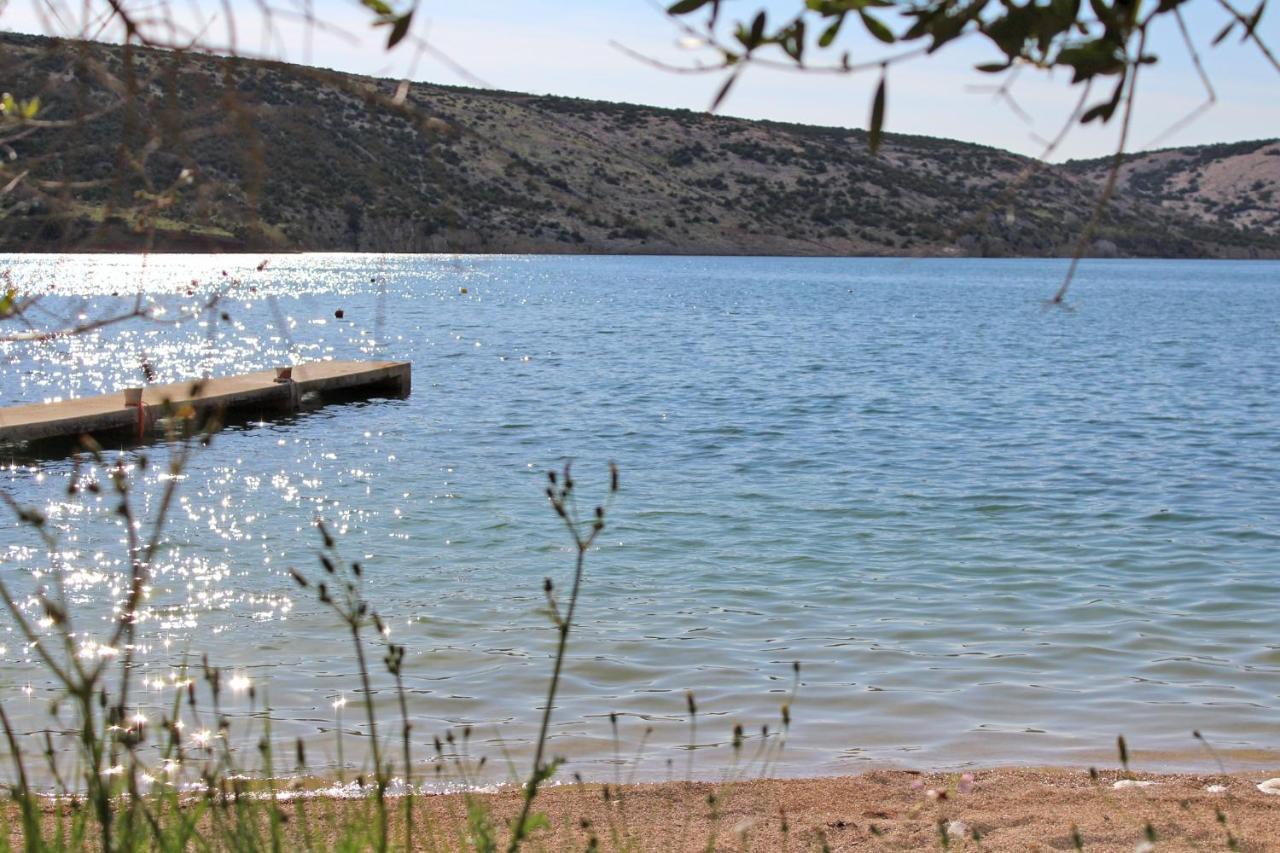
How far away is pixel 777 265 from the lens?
387 ft

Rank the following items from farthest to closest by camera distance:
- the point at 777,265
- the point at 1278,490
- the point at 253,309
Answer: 1. the point at 777,265
2. the point at 253,309
3. the point at 1278,490

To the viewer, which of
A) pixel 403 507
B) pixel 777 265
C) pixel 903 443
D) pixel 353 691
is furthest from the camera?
pixel 777 265

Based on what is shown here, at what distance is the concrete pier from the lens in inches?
647

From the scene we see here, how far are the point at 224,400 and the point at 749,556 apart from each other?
10.2 metres

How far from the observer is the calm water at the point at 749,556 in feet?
25.3

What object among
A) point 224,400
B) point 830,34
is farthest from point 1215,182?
point 830,34

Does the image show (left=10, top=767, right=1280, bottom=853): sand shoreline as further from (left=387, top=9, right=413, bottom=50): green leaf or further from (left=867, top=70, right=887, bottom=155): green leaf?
(left=867, top=70, right=887, bottom=155): green leaf

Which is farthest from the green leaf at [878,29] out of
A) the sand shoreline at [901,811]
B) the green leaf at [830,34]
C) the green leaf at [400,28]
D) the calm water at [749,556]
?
the sand shoreline at [901,811]

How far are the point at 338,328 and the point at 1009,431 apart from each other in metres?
29.6

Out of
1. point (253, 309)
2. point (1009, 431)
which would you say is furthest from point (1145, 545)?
point (253, 309)

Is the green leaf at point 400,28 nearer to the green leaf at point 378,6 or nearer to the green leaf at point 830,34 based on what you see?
the green leaf at point 378,6

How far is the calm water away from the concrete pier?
0.50 metres

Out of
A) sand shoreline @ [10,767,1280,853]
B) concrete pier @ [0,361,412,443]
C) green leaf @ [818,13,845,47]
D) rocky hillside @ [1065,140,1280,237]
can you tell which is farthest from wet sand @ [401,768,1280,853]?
rocky hillside @ [1065,140,1280,237]

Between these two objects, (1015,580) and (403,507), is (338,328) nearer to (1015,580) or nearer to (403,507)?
(403,507)
